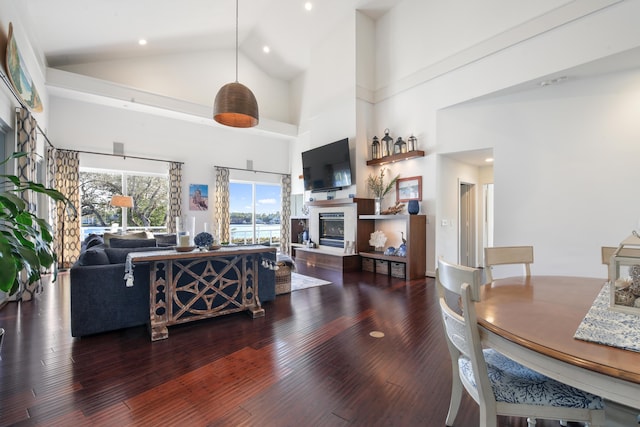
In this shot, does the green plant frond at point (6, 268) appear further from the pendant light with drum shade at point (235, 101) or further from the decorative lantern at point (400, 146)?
the decorative lantern at point (400, 146)

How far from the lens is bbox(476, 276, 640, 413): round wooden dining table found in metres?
0.87

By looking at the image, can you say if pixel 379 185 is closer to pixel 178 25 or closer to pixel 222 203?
pixel 222 203

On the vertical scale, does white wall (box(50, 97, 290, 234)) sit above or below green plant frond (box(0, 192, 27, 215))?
above

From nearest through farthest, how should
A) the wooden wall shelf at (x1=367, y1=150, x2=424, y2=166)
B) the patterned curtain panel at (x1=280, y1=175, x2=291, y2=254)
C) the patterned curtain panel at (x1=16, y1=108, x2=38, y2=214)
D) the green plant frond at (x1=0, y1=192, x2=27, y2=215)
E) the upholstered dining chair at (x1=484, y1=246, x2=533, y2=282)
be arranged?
the green plant frond at (x1=0, y1=192, x2=27, y2=215) < the upholstered dining chair at (x1=484, y1=246, x2=533, y2=282) < the patterned curtain panel at (x1=16, y1=108, x2=38, y2=214) < the wooden wall shelf at (x1=367, y1=150, x2=424, y2=166) < the patterned curtain panel at (x1=280, y1=175, x2=291, y2=254)

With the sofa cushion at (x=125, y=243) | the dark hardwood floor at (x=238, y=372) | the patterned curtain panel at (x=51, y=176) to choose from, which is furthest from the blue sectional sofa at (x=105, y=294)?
the patterned curtain panel at (x=51, y=176)

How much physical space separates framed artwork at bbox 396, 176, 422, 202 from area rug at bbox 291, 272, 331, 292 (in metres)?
2.48

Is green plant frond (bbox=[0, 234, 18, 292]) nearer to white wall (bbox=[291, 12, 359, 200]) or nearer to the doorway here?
white wall (bbox=[291, 12, 359, 200])

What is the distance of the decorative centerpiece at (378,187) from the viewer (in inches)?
253

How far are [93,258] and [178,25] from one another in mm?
5677

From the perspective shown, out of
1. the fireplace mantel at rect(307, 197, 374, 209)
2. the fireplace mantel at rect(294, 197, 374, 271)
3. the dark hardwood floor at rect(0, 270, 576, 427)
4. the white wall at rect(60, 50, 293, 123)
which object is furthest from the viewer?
the white wall at rect(60, 50, 293, 123)

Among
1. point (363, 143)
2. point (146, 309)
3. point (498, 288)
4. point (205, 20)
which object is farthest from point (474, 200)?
point (205, 20)

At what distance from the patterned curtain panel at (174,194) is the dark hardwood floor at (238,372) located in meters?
4.13

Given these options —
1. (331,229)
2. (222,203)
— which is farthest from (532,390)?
(222,203)

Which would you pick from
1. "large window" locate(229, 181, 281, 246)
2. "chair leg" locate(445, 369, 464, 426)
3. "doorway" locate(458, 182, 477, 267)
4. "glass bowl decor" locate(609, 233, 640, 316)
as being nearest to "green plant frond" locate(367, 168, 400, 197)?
"doorway" locate(458, 182, 477, 267)
